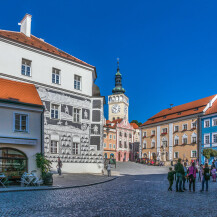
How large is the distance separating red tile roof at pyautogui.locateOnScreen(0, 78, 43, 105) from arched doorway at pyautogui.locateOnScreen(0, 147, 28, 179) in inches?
135

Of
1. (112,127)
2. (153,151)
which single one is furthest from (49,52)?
(112,127)

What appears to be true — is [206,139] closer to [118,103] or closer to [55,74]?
[55,74]

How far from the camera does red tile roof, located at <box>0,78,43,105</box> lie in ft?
64.7

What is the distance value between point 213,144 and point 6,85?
37.6 meters

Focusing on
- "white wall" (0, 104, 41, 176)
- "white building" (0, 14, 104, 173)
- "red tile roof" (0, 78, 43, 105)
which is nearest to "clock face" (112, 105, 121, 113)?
"white building" (0, 14, 104, 173)

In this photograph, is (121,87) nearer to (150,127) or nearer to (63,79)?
(150,127)

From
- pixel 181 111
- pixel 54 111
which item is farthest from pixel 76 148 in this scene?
pixel 181 111

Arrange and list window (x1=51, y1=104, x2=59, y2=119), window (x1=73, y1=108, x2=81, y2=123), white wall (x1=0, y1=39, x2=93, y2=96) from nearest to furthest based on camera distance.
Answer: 1. white wall (x1=0, y1=39, x2=93, y2=96)
2. window (x1=51, y1=104, x2=59, y2=119)
3. window (x1=73, y1=108, x2=81, y2=123)

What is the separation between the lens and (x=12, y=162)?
18.3 metres

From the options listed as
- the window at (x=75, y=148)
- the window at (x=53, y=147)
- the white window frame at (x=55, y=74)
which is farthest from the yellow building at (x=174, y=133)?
the window at (x=53, y=147)

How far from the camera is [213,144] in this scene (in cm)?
4869

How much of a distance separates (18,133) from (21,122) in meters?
0.81

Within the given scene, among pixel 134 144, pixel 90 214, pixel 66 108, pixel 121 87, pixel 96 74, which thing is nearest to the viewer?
pixel 90 214

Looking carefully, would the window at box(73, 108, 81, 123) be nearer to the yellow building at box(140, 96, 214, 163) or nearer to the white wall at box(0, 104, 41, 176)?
the white wall at box(0, 104, 41, 176)
